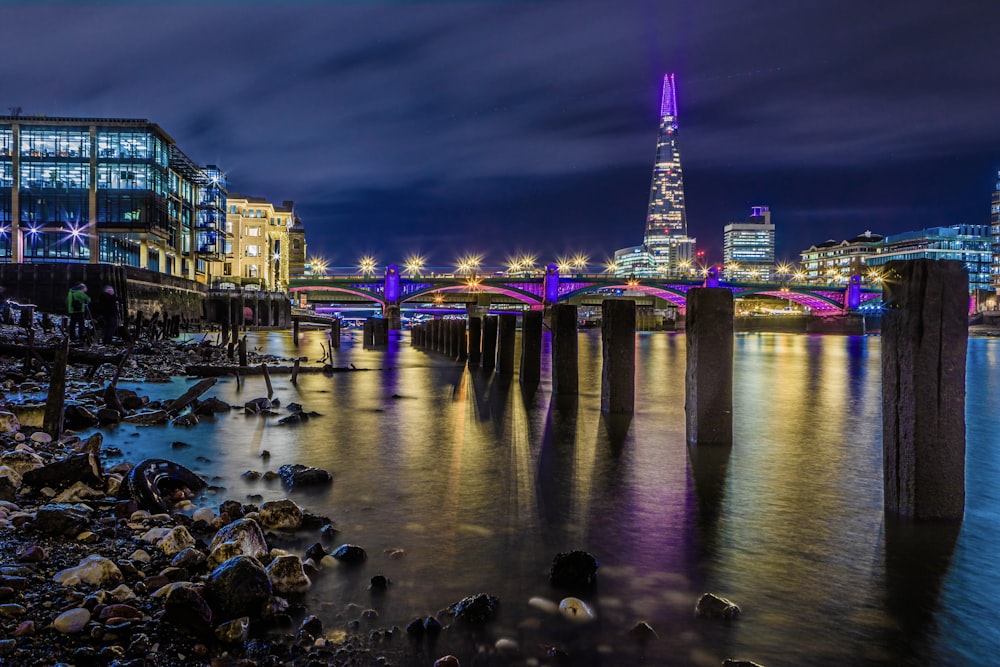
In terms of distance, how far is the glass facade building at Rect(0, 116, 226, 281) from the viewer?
66.2 metres

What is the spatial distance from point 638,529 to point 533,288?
114968 millimetres

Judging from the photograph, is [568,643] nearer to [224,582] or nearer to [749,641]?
[749,641]

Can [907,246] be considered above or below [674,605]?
above

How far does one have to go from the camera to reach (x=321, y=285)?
351ft

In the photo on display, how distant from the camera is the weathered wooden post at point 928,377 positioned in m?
5.96

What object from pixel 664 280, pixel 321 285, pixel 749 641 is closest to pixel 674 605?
pixel 749 641

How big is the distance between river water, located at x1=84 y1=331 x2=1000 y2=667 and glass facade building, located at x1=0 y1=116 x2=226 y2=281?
65425 mm

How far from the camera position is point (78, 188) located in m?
67.8

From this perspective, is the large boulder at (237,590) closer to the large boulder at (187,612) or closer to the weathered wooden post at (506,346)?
the large boulder at (187,612)

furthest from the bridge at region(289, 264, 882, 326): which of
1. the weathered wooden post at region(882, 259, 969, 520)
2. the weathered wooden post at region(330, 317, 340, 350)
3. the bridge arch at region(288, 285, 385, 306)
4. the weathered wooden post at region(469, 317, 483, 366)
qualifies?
the weathered wooden post at region(882, 259, 969, 520)

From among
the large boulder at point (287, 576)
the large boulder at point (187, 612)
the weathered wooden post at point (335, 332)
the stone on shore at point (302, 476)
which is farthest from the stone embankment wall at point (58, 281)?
the large boulder at point (187, 612)

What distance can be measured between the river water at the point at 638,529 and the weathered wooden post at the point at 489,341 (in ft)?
39.9

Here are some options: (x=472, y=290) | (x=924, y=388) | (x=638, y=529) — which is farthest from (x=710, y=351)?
(x=472, y=290)

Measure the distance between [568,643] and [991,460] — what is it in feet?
33.4
